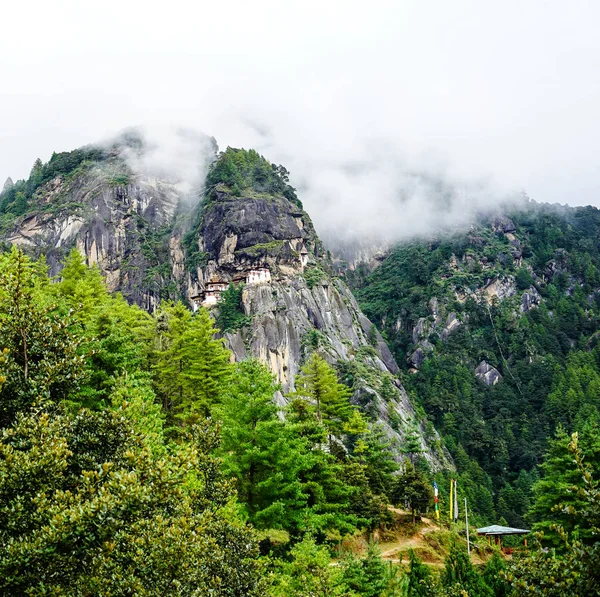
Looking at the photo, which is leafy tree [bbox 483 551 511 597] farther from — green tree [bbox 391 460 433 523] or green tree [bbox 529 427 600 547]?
green tree [bbox 391 460 433 523]

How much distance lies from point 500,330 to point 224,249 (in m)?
76.9

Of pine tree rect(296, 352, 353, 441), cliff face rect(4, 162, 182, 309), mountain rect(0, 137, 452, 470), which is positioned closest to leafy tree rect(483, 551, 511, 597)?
pine tree rect(296, 352, 353, 441)

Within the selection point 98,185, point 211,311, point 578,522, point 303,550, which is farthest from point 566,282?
point 303,550

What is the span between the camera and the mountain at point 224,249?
7469 centimetres

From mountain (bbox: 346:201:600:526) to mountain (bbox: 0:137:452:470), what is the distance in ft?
42.3

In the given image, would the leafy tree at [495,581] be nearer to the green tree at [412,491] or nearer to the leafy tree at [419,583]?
the leafy tree at [419,583]

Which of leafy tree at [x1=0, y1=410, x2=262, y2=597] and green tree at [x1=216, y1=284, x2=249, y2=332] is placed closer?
leafy tree at [x1=0, y1=410, x2=262, y2=597]

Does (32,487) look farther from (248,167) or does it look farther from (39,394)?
(248,167)

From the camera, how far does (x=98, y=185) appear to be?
103 m

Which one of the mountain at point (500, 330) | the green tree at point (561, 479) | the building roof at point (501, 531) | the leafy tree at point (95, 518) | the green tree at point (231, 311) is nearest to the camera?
the leafy tree at point (95, 518)

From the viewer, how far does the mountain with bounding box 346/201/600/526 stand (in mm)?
92938

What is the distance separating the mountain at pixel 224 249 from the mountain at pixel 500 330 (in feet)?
42.3

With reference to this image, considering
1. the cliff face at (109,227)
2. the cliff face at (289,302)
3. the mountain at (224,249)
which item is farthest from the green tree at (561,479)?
the cliff face at (109,227)

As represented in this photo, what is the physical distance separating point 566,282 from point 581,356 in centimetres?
3637
